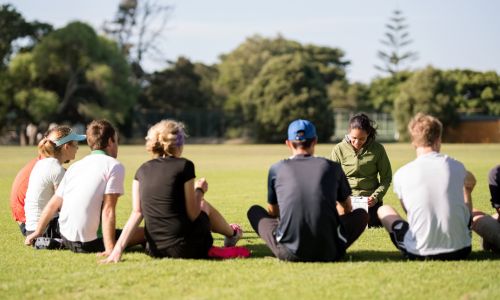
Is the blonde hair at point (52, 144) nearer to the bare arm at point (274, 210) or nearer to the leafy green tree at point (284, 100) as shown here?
the bare arm at point (274, 210)

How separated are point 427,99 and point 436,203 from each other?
66924 millimetres

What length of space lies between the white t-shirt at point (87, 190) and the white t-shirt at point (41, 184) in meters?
0.64

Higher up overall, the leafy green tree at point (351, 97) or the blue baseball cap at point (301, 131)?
the leafy green tree at point (351, 97)

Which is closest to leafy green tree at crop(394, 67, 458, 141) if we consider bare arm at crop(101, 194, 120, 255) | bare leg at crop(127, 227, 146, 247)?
bare leg at crop(127, 227, 146, 247)

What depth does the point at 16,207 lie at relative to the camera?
27.2ft

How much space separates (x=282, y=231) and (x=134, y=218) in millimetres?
1473

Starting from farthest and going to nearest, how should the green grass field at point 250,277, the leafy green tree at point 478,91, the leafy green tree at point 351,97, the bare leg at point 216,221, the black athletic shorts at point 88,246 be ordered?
the leafy green tree at point 351,97, the leafy green tree at point 478,91, the black athletic shorts at point 88,246, the bare leg at point 216,221, the green grass field at point 250,277

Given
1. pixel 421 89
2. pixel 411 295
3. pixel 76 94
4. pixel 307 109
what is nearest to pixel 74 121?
pixel 76 94

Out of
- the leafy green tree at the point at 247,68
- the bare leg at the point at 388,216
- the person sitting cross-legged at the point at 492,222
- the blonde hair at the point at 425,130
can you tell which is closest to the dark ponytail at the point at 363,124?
the bare leg at the point at 388,216

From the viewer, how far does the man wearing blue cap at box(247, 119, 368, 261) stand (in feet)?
20.2

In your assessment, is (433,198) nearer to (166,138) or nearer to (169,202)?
(169,202)

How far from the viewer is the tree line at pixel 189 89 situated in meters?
63.5

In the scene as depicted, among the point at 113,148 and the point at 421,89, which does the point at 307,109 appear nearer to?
the point at 421,89

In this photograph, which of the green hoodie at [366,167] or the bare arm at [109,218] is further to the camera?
the green hoodie at [366,167]
